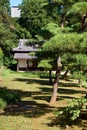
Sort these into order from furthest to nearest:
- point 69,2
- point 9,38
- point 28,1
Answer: point 28,1 < point 9,38 < point 69,2

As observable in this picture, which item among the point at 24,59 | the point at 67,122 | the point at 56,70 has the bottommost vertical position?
the point at 24,59

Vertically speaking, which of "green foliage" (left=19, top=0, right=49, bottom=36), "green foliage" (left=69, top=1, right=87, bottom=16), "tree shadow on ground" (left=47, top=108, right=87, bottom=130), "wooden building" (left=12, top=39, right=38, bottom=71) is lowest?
"wooden building" (left=12, top=39, right=38, bottom=71)

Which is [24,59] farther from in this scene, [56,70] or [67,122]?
[67,122]

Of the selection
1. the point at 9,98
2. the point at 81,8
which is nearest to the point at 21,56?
the point at 9,98

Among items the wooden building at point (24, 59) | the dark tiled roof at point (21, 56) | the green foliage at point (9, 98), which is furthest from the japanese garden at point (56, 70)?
the wooden building at point (24, 59)

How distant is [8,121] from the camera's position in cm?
1318

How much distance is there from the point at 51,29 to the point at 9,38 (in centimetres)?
2247

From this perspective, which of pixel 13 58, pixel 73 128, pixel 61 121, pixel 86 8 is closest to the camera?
pixel 86 8

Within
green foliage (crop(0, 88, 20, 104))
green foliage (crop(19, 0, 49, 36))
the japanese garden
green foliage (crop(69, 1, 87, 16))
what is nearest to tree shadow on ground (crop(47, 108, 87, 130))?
the japanese garden

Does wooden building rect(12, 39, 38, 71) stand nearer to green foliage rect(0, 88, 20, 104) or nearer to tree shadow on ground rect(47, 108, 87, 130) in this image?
green foliage rect(0, 88, 20, 104)

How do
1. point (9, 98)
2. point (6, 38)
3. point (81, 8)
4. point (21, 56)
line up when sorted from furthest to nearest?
1. point (21, 56)
2. point (6, 38)
3. point (9, 98)
4. point (81, 8)

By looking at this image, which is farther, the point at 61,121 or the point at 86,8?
the point at 61,121

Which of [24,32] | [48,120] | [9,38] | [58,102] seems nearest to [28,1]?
[24,32]

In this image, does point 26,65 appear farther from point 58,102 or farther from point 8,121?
point 8,121
